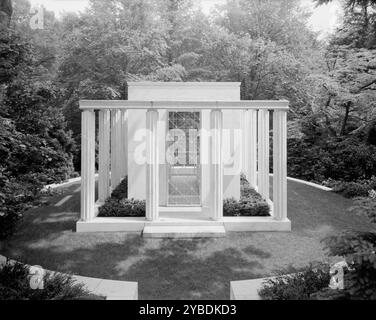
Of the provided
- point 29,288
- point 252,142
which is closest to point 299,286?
point 29,288

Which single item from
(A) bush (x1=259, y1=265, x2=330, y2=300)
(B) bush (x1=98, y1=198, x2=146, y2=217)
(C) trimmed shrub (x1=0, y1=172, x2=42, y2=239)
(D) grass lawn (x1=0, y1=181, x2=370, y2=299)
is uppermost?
(C) trimmed shrub (x1=0, y1=172, x2=42, y2=239)

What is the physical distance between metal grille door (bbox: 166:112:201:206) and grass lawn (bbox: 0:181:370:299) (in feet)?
9.71

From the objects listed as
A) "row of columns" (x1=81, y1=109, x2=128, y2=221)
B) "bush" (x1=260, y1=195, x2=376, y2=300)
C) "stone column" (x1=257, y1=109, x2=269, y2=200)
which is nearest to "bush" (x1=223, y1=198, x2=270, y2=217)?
"stone column" (x1=257, y1=109, x2=269, y2=200)

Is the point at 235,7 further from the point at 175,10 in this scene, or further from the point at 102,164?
the point at 102,164

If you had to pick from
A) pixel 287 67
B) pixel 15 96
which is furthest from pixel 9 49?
pixel 287 67

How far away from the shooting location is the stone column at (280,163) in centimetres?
1120

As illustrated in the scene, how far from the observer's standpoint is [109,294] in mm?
6496

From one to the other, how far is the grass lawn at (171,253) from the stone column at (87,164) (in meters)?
0.80

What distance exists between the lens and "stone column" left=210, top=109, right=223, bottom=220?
11.3 meters

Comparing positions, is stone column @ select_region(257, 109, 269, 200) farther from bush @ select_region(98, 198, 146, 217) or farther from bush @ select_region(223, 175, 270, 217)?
bush @ select_region(98, 198, 146, 217)

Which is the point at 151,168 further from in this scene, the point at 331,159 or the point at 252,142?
the point at 331,159

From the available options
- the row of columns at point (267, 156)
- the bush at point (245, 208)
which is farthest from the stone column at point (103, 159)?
the row of columns at point (267, 156)

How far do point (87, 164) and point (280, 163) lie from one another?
6.15m

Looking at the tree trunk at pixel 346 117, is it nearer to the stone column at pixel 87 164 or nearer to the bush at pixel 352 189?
the bush at pixel 352 189
